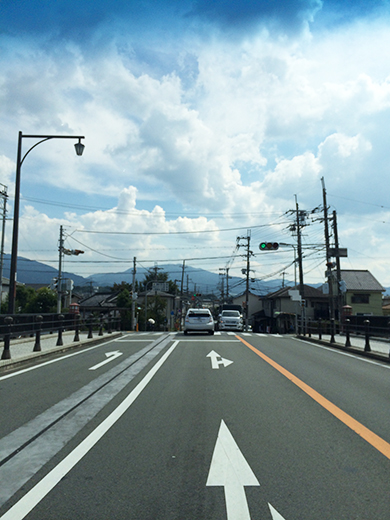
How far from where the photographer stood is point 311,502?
3406 millimetres

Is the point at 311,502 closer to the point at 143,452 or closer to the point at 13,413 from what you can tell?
the point at 143,452

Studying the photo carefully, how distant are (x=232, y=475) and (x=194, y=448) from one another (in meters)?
0.85

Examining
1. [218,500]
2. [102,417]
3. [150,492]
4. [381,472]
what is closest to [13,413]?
[102,417]

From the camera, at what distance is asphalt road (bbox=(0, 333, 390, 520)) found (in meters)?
3.38

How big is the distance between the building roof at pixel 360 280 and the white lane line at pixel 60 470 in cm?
5361

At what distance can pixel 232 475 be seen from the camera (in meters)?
3.95

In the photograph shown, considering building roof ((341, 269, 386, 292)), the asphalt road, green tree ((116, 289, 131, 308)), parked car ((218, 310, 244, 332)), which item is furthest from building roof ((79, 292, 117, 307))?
the asphalt road

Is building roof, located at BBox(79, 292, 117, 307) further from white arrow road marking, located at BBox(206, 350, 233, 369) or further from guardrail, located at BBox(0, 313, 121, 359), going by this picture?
white arrow road marking, located at BBox(206, 350, 233, 369)

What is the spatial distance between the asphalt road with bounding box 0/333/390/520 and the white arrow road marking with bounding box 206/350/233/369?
2049mm

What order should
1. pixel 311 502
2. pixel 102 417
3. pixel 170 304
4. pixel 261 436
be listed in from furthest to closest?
pixel 170 304 < pixel 102 417 < pixel 261 436 < pixel 311 502

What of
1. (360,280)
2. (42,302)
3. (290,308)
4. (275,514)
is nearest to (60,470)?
(275,514)

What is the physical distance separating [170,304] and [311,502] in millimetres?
81500

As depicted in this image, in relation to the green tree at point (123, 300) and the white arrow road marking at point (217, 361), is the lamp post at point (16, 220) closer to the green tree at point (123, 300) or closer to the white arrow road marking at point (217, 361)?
the white arrow road marking at point (217, 361)

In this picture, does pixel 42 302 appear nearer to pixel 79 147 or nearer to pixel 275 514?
pixel 79 147
